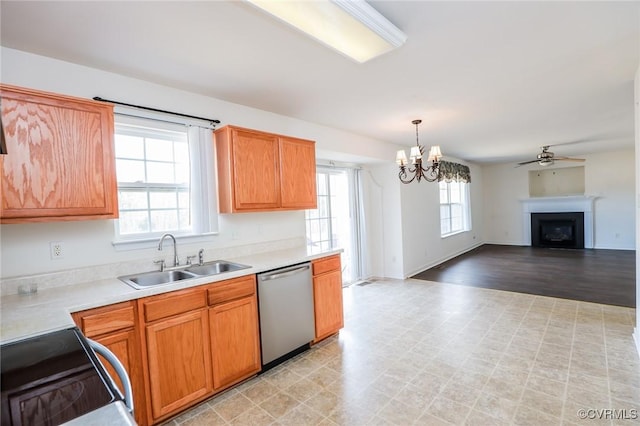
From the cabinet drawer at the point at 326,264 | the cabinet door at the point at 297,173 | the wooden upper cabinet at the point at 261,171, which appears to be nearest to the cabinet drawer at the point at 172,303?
the wooden upper cabinet at the point at 261,171

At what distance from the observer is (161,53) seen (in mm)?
2049

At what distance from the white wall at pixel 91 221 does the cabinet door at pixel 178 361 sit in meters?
0.68

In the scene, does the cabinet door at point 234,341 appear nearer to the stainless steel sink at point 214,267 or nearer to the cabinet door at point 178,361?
the cabinet door at point 178,361

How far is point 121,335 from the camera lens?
1.79m

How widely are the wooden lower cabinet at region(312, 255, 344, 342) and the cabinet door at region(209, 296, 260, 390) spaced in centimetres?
72

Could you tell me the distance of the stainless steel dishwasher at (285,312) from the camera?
8.35 ft

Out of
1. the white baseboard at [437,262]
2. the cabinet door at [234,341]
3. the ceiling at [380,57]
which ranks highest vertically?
the ceiling at [380,57]

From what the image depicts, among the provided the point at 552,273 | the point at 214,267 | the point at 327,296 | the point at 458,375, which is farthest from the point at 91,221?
the point at 552,273

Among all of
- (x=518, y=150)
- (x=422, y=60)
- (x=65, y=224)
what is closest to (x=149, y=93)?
(x=65, y=224)

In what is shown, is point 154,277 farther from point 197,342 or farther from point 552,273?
point 552,273

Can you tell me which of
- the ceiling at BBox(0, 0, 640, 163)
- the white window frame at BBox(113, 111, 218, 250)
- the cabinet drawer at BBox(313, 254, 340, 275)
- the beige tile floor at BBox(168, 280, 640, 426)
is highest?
the ceiling at BBox(0, 0, 640, 163)

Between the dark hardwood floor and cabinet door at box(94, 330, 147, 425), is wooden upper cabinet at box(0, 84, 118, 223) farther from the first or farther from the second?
the dark hardwood floor

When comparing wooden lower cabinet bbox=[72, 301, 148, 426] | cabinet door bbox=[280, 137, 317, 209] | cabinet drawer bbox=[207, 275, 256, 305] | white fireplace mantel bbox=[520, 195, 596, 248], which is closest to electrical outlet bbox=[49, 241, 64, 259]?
wooden lower cabinet bbox=[72, 301, 148, 426]

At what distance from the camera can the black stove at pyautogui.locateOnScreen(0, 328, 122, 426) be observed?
0.74 metres
